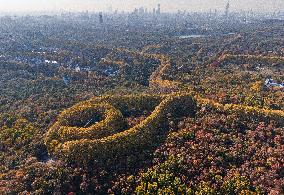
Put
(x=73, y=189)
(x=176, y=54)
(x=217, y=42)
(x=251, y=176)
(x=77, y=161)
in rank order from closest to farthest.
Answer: (x=251, y=176), (x=73, y=189), (x=77, y=161), (x=176, y=54), (x=217, y=42)

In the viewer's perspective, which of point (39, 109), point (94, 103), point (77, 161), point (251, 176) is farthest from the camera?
point (39, 109)

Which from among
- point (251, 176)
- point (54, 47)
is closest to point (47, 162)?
point (251, 176)

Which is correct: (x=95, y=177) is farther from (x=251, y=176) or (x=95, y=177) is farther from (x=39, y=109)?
(x=39, y=109)

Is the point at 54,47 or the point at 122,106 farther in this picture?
the point at 54,47

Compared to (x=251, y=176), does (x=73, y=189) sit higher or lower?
lower

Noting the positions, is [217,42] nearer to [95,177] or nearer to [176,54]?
[176,54]

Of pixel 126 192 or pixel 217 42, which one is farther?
pixel 217 42

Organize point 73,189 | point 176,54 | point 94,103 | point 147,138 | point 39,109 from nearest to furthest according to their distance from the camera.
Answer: point 73,189 → point 147,138 → point 94,103 → point 39,109 → point 176,54

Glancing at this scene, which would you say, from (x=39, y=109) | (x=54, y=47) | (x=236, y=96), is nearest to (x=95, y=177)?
(x=39, y=109)

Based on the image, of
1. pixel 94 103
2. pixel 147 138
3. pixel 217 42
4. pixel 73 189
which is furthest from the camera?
pixel 217 42
